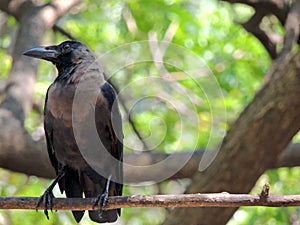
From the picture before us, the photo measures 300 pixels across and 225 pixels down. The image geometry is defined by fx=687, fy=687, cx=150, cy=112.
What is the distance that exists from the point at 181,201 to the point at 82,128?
1.04 metres

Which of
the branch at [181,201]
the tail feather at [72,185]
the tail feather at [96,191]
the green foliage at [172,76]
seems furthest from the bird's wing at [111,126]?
the green foliage at [172,76]

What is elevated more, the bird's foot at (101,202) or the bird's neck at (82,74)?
the bird's neck at (82,74)

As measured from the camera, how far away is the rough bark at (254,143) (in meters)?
4.66

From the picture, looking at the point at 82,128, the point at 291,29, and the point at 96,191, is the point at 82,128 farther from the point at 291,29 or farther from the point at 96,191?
the point at 291,29

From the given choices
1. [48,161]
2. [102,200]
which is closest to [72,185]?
[102,200]

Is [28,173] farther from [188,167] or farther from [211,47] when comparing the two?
[211,47]

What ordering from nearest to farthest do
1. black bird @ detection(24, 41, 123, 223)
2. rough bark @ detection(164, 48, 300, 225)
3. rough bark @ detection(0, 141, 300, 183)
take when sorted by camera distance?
black bird @ detection(24, 41, 123, 223) → rough bark @ detection(164, 48, 300, 225) → rough bark @ detection(0, 141, 300, 183)

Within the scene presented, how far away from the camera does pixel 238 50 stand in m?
7.25

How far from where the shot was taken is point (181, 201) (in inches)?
123

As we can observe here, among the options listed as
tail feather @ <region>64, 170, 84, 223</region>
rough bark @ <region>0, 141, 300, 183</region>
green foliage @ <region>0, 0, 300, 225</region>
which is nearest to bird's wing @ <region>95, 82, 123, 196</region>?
tail feather @ <region>64, 170, 84, 223</region>

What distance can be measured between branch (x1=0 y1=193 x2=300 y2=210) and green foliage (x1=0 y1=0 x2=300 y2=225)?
75.2 inches

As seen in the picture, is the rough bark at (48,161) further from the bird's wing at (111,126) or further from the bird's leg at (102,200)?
the bird's leg at (102,200)

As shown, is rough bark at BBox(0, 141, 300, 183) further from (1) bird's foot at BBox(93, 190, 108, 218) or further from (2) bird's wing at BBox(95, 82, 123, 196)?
(1) bird's foot at BBox(93, 190, 108, 218)

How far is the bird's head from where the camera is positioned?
13.9 ft
